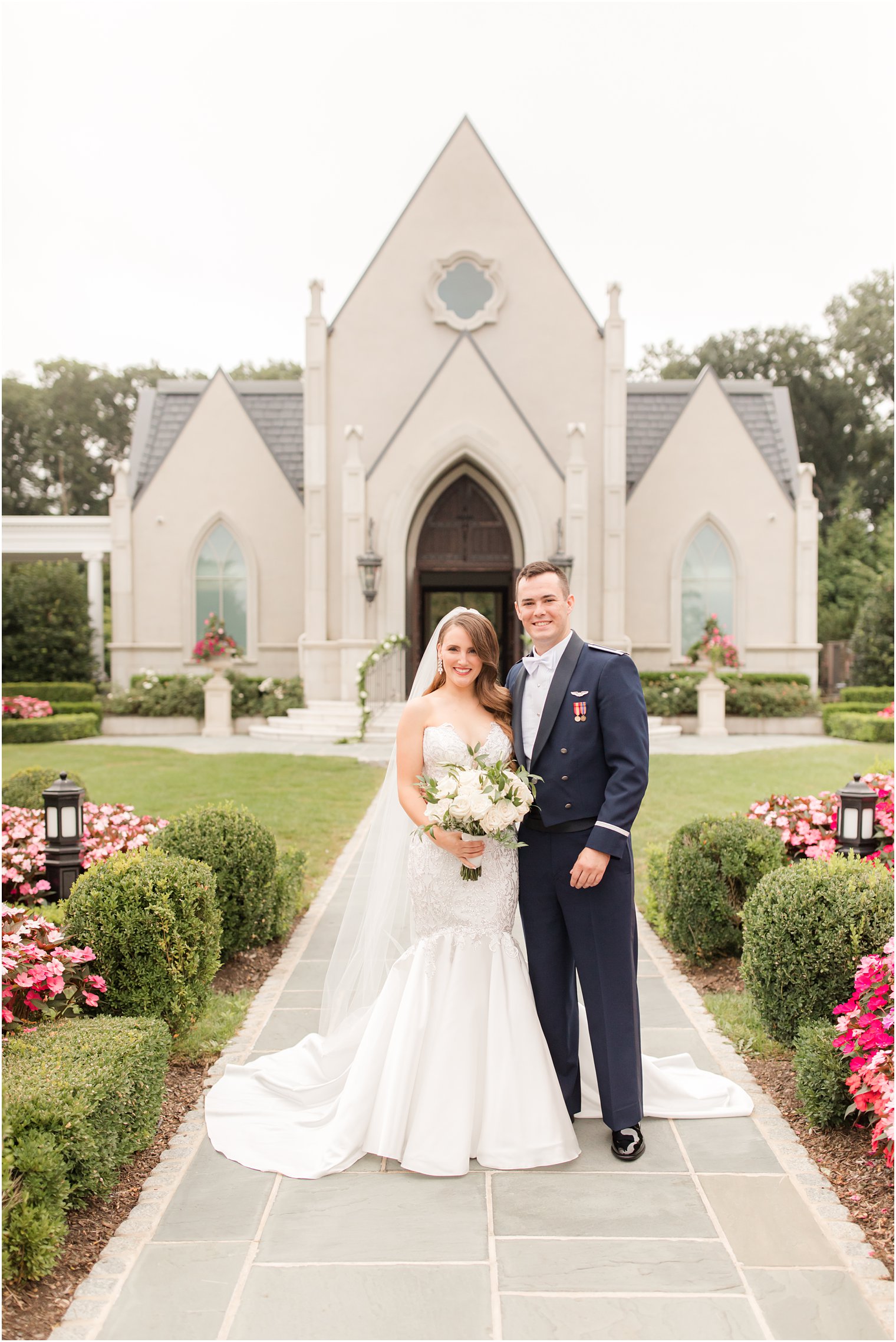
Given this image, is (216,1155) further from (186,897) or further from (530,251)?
(530,251)

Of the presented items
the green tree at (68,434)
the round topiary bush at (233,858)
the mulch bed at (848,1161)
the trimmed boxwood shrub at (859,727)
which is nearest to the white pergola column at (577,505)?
the trimmed boxwood shrub at (859,727)

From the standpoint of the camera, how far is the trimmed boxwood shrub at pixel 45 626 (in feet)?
72.7

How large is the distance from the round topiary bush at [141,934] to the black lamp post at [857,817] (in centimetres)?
396

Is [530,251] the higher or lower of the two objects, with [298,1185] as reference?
higher

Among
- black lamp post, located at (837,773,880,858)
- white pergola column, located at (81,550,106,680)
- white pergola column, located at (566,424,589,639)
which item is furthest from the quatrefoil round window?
black lamp post, located at (837,773,880,858)

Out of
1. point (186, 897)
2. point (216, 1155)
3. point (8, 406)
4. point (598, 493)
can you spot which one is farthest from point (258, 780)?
point (8, 406)

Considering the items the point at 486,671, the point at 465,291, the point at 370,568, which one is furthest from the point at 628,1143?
the point at 465,291

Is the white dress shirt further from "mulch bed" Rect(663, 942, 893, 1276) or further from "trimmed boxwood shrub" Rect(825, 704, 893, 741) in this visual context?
"trimmed boxwood shrub" Rect(825, 704, 893, 741)

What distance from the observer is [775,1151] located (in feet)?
12.2

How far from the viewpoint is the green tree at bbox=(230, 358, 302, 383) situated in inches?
1720

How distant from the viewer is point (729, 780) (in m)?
12.6

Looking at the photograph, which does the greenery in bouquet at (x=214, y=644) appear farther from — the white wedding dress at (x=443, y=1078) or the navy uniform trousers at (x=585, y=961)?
the navy uniform trousers at (x=585, y=961)

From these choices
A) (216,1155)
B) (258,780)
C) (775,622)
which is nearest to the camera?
(216,1155)

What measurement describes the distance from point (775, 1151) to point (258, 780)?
9649 millimetres
